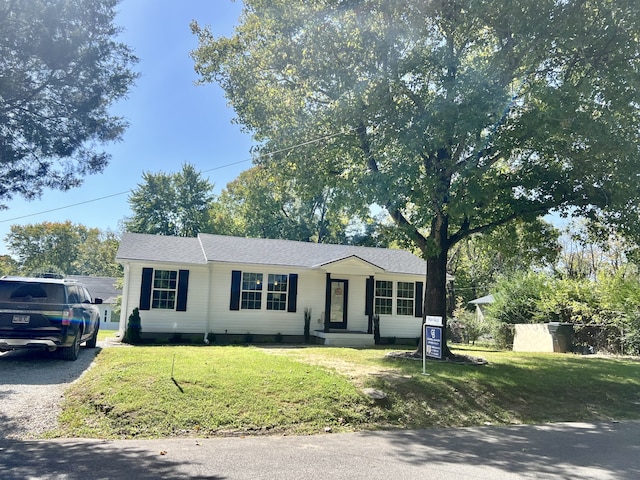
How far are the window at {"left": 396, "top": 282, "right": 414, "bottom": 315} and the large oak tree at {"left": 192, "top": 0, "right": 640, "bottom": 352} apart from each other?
20.1ft

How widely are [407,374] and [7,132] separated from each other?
30.6 feet

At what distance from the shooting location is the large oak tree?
10805mm

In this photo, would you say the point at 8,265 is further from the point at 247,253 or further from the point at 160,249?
the point at 247,253

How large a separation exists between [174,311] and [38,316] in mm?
7154

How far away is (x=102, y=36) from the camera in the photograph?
9211 mm

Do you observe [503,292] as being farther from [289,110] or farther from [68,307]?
[68,307]

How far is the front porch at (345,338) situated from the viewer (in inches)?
696

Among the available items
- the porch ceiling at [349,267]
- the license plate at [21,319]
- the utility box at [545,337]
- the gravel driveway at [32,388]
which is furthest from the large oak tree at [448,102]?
the gravel driveway at [32,388]

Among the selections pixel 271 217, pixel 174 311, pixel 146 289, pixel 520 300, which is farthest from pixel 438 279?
pixel 271 217

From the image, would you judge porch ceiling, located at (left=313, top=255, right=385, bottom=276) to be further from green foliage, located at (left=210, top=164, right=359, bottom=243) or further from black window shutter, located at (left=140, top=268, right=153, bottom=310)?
green foliage, located at (left=210, top=164, right=359, bottom=243)

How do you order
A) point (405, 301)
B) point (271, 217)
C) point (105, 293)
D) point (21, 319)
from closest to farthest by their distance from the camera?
point (21, 319) → point (405, 301) → point (105, 293) → point (271, 217)

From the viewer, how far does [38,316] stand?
1005 cm

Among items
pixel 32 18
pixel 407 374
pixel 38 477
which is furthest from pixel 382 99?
pixel 38 477

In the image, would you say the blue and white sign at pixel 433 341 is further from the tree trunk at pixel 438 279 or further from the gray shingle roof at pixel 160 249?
the gray shingle roof at pixel 160 249
